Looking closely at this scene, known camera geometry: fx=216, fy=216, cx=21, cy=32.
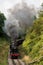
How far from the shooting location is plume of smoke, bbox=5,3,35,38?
2408 inches

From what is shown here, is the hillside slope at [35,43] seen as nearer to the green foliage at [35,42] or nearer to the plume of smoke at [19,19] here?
the green foliage at [35,42]

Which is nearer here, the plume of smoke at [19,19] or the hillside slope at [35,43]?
the hillside slope at [35,43]

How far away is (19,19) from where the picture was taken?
66.4 metres

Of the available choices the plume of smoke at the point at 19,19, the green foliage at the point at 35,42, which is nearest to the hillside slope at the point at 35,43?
the green foliage at the point at 35,42

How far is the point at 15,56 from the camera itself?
39781 millimetres

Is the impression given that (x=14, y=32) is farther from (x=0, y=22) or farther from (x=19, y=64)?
(x=19, y=64)

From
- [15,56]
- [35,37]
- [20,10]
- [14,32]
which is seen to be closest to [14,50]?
[15,56]

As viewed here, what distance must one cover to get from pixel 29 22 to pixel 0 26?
9592 mm

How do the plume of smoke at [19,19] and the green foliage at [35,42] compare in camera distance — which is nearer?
the green foliage at [35,42]

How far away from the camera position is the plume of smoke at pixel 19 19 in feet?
201

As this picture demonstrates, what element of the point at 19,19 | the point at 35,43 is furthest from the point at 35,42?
the point at 19,19

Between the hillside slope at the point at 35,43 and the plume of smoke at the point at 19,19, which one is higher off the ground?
the hillside slope at the point at 35,43

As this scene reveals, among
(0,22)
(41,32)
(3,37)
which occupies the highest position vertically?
(41,32)

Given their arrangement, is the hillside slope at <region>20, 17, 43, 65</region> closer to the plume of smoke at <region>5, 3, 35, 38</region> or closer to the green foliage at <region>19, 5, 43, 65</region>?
the green foliage at <region>19, 5, 43, 65</region>
